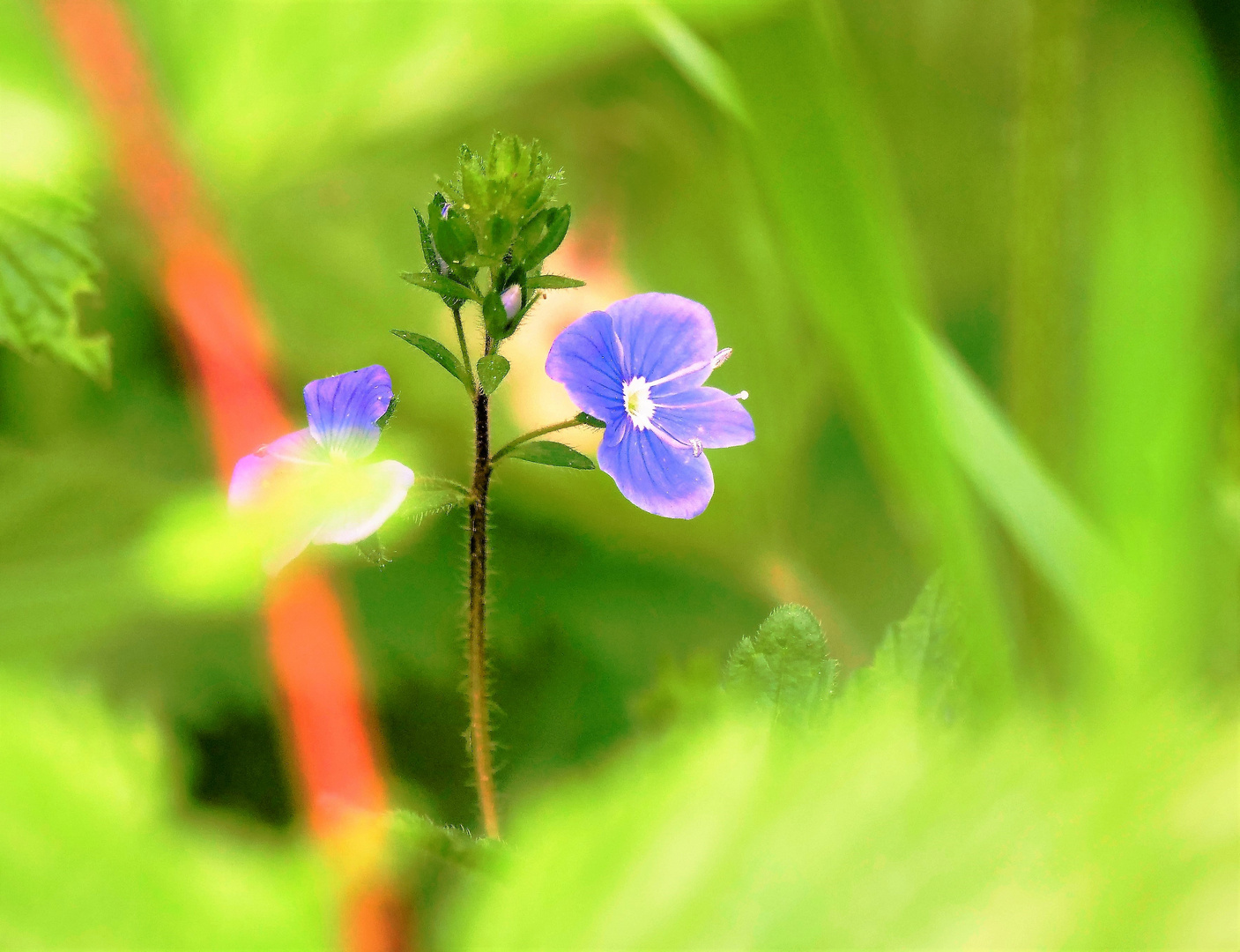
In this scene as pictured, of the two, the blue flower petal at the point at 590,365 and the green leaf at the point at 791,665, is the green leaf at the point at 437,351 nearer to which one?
the blue flower petal at the point at 590,365

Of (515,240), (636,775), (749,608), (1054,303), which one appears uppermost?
(1054,303)

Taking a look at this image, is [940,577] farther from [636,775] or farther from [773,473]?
[773,473]

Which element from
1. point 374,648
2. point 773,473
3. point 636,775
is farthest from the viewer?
point 773,473

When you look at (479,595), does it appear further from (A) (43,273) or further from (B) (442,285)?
(A) (43,273)

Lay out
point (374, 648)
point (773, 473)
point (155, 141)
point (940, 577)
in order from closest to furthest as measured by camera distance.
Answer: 1. point (155, 141)
2. point (940, 577)
3. point (374, 648)
4. point (773, 473)

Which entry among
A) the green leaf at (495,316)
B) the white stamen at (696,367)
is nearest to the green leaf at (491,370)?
the green leaf at (495,316)

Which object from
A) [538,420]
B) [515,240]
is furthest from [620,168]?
[515,240]

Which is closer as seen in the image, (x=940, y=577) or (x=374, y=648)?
(x=940, y=577)

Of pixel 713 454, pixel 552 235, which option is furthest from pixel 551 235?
pixel 713 454
